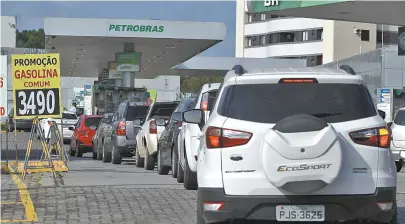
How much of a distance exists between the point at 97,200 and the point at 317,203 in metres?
5.21

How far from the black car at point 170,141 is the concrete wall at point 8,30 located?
5138 cm

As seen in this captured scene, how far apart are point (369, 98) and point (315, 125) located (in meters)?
0.84

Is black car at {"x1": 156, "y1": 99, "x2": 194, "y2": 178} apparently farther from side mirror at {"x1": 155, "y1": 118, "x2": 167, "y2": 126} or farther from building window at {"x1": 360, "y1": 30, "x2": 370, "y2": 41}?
building window at {"x1": 360, "y1": 30, "x2": 370, "y2": 41}

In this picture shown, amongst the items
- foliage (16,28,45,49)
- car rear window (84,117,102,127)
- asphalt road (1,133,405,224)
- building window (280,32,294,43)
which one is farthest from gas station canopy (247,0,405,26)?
foliage (16,28,45,49)

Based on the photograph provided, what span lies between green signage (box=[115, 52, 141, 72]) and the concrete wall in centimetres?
2790

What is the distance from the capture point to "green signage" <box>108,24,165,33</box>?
34375 mm

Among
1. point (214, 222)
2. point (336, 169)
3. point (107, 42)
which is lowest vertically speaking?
point (214, 222)

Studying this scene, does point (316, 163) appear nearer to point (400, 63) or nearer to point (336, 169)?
point (336, 169)

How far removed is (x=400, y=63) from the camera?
3469 centimetres

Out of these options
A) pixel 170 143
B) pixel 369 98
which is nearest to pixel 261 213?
pixel 369 98

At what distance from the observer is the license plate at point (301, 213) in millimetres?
7113

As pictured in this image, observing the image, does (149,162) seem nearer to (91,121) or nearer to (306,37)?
(91,121)

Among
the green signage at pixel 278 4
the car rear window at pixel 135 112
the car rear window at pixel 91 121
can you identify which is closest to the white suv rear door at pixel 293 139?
the car rear window at pixel 135 112

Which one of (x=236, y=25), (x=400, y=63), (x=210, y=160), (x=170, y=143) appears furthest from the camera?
(x=236, y=25)
